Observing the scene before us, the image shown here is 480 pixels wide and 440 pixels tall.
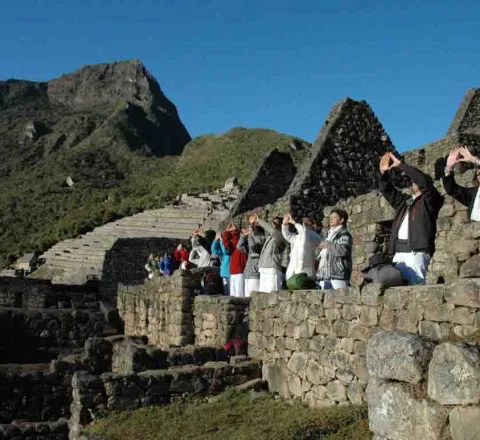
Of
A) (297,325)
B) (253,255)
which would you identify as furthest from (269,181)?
(297,325)

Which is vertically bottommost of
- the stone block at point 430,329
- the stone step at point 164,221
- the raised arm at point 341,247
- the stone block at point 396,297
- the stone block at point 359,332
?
the stone block at point 359,332

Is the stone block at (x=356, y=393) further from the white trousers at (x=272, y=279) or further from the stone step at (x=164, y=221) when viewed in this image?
the stone step at (x=164, y=221)

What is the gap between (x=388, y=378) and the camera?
12.8 ft

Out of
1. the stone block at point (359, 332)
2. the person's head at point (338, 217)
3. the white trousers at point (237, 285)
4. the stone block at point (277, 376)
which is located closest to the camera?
the stone block at point (359, 332)

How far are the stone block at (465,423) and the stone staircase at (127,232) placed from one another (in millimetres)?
28931

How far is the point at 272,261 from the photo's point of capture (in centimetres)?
917

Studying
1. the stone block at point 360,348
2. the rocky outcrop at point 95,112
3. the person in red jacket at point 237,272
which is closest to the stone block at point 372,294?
the stone block at point 360,348

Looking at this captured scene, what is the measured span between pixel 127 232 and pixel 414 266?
3482 cm

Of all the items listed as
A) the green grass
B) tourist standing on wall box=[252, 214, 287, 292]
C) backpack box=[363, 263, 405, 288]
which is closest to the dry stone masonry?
tourist standing on wall box=[252, 214, 287, 292]

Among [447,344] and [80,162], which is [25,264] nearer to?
[447,344]

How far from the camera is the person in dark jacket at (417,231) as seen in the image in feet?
19.6

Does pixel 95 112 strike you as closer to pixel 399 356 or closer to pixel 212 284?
pixel 212 284

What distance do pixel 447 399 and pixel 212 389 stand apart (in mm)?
4748

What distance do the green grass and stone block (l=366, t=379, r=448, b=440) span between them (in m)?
0.86
